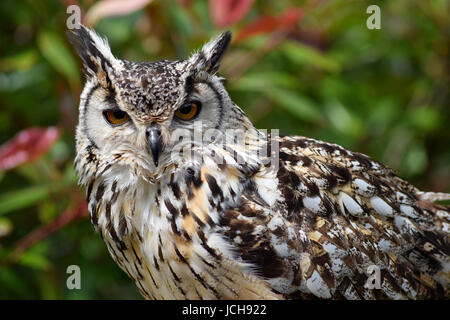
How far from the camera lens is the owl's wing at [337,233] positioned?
2.10 m

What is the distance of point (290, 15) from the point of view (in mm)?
2717

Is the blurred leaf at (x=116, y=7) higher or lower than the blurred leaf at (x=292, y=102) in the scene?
higher

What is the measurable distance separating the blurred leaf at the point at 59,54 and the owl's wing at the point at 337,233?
92 centimetres

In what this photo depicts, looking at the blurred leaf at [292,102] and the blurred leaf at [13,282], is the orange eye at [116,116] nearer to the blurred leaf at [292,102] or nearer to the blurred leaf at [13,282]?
the blurred leaf at [13,282]

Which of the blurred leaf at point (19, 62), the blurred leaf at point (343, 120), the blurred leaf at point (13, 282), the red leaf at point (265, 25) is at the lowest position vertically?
the blurred leaf at point (13, 282)

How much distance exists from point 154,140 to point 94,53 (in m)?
0.39

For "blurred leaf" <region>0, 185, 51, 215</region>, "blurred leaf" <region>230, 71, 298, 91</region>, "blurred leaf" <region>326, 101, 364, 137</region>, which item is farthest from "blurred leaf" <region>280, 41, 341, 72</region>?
"blurred leaf" <region>0, 185, 51, 215</region>

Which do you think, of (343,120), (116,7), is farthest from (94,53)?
(343,120)

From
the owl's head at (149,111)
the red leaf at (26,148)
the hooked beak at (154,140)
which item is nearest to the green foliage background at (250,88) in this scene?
the red leaf at (26,148)

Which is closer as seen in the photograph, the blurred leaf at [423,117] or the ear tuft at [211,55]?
the ear tuft at [211,55]

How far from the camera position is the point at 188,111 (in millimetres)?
2068

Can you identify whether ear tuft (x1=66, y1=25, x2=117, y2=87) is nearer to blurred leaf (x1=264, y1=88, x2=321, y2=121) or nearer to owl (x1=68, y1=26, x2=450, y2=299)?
owl (x1=68, y1=26, x2=450, y2=299)
